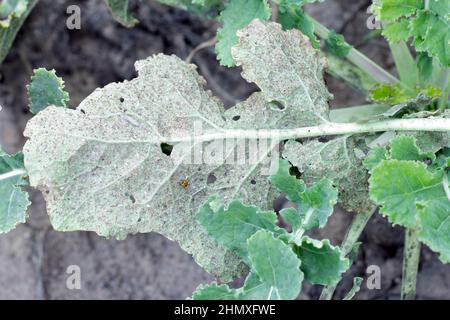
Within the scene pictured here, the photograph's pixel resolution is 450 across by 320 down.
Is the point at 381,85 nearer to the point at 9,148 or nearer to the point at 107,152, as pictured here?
the point at 107,152

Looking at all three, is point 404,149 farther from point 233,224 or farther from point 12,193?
point 12,193

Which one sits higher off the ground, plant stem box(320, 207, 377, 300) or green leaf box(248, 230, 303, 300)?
plant stem box(320, 207, 377, 300)

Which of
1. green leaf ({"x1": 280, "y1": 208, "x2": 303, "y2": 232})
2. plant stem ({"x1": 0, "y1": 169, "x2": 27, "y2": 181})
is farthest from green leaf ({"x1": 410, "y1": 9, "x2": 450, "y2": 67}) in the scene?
plant stem ({"x1": 0, "y1": 169, "x2": 27, "y2": 181})

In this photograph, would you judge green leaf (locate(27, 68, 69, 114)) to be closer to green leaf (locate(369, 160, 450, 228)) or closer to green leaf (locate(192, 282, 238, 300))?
green leaf (locate(192, 282, 238, 300))

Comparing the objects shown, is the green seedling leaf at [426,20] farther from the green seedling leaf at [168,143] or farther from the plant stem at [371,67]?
the plant stem at [371,67]

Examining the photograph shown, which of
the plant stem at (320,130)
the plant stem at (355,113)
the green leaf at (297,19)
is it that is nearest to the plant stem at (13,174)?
the plant stem at (320,130)

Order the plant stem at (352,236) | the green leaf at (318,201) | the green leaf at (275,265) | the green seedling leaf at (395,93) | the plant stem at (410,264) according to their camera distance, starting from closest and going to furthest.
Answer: the green leaf at (275,265)
the green leaf at (318,201)
the plant stem at (352,236)
the green seedling leaf at (395,93)
the plant stem at (410,264)
